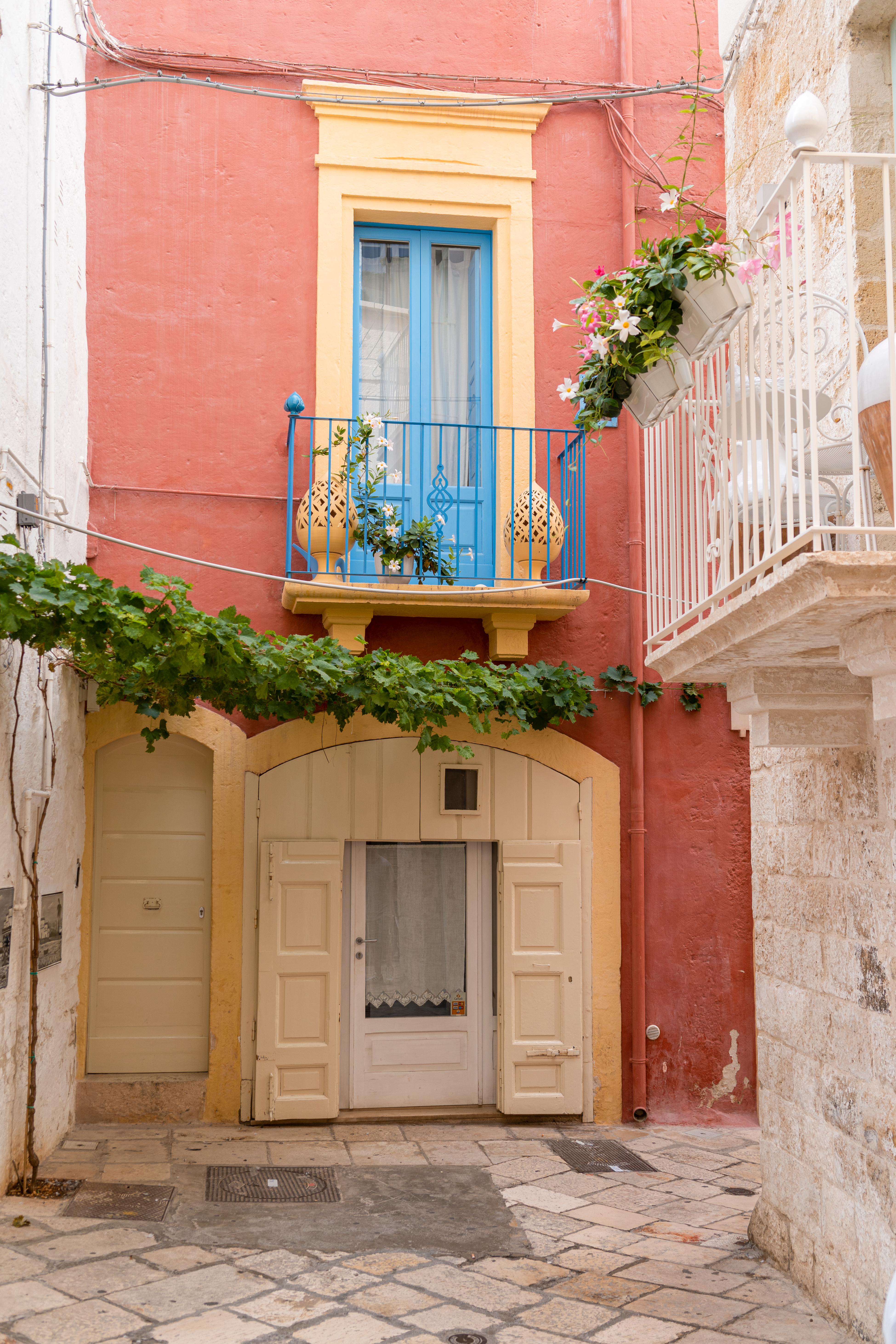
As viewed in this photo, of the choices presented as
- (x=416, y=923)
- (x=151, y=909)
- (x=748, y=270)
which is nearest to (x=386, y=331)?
(x=416, y=923)

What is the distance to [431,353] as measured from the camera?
299 inches

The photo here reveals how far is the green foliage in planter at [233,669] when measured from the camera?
4.67m

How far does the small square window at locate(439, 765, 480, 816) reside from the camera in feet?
23.8

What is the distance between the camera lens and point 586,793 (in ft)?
24.1

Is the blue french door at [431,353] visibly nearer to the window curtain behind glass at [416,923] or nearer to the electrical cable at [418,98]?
the electrical cable at [418,98]

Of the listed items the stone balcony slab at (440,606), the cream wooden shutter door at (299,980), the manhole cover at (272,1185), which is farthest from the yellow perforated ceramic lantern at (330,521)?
the manhole cover at (272,1185)

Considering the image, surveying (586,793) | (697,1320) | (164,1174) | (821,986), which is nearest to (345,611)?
(586,793)

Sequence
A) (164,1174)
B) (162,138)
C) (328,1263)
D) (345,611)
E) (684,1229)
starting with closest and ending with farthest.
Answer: (328,1263) → (684,1229) → (164,1174) → (345,611) → (162,138)

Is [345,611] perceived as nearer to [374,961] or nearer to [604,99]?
[374,961]

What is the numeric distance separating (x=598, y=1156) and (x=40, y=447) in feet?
15.7

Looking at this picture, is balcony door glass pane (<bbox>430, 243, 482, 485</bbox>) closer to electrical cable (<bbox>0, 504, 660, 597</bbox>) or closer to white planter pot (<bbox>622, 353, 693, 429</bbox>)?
electrical cable (<bbox>0, 504, 660, 597</bbox>)

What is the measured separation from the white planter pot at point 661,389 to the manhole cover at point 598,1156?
4.06 m

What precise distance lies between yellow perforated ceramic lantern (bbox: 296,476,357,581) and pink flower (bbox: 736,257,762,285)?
143 inches

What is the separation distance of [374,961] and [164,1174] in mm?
1924
